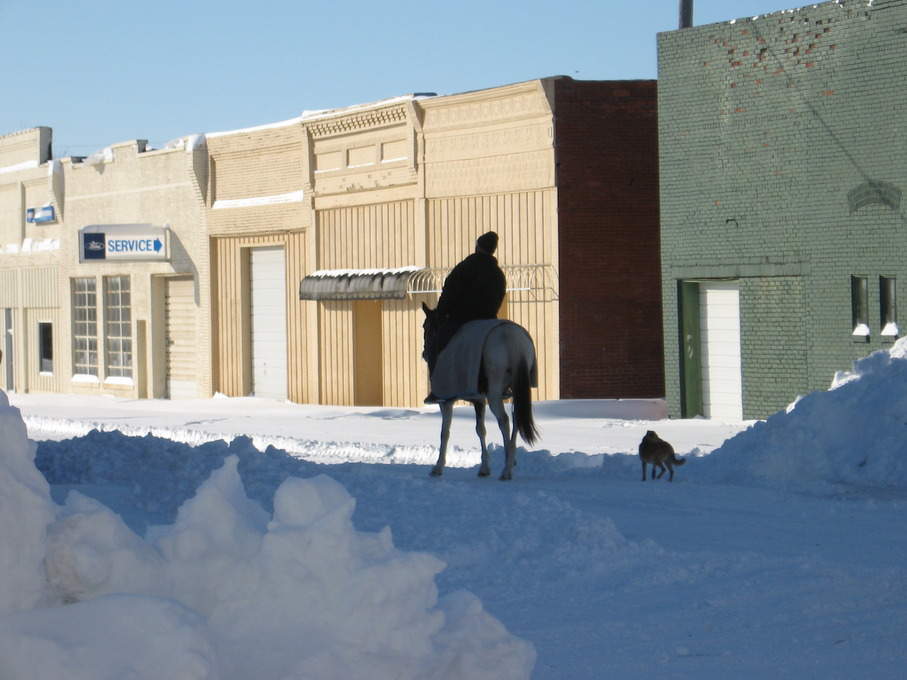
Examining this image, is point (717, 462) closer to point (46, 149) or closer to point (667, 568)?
point (667, 568)

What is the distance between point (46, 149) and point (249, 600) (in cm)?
3791

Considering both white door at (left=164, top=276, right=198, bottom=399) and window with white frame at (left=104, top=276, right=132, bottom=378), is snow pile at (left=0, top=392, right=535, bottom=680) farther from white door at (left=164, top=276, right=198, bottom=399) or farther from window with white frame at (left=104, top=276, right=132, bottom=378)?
window with white frame at (left=104, top=276, right=132, bottom=378)

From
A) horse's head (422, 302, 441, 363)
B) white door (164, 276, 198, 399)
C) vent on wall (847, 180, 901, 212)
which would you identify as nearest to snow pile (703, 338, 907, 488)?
horse's head (422, 302, 441, 363)

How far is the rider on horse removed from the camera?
37.3 ft

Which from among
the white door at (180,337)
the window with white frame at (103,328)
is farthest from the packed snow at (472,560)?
the window with white frame at (103,328)

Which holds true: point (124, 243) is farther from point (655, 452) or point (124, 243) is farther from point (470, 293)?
point (655, 452)

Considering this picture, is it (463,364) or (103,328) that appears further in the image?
(103,328)

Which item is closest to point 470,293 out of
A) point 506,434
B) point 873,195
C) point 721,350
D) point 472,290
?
point 472,290

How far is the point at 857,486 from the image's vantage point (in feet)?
37.0

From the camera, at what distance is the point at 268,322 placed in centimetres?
3070

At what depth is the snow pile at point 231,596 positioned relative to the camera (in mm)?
3268

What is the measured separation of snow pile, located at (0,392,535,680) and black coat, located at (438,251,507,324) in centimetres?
748

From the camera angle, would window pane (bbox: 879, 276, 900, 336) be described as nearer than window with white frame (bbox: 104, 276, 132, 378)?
Yes

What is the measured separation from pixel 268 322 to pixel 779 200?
49.1ft
